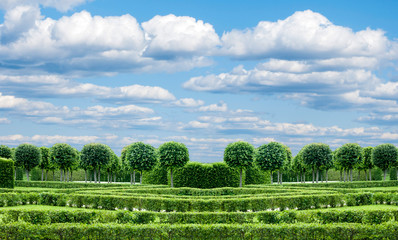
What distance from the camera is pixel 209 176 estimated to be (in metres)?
44.3

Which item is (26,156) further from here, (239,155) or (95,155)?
(239,155)

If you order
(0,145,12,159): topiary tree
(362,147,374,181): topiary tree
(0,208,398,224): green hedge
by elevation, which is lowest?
(0,208,398,224): green hedge

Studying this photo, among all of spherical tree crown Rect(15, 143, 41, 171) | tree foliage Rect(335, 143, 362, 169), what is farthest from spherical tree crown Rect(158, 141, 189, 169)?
spherical tree crown Rect(15, 143, 41, 171)

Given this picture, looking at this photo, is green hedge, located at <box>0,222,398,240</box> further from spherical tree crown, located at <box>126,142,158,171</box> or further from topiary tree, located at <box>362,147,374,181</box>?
topiary tree, located at <box>362,147,374,181</box>

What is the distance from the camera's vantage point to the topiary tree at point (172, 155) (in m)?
42.4

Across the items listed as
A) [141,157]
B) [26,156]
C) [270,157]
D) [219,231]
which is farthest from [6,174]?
[219,231]

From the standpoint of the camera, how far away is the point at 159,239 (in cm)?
1405

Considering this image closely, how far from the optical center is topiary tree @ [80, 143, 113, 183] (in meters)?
55.8

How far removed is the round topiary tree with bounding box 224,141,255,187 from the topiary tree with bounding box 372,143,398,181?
→ 23677 mm

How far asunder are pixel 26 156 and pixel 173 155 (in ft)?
87.2

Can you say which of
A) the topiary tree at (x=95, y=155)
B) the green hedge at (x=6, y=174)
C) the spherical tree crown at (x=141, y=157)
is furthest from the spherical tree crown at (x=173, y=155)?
the topiary tree at (x=95, y=155)

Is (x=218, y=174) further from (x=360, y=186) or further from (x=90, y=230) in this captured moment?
(x=90, y=230)

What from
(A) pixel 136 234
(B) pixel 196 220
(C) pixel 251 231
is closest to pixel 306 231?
(C) pixel 251 231

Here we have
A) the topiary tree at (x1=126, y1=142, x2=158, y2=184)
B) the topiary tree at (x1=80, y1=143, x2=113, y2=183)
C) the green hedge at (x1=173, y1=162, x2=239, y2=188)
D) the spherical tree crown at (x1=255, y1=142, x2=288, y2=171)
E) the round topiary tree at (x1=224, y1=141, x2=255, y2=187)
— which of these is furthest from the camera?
the topiary tree at (x1=80, y1=143, x2=113, y2=183)
